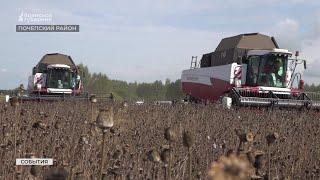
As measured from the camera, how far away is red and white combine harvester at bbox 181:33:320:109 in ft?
62.4

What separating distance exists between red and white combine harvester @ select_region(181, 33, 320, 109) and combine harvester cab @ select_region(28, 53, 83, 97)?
715cm

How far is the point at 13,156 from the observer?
392 cm

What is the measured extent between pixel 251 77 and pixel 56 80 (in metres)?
12.1

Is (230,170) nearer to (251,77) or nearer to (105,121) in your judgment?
(105,121)

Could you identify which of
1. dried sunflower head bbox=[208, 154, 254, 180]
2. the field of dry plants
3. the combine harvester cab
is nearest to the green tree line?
the combine harvester cab

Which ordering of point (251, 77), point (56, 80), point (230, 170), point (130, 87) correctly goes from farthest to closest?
point (130, 87)
point (56, 80)
point (251, 77)
point (230, 170)

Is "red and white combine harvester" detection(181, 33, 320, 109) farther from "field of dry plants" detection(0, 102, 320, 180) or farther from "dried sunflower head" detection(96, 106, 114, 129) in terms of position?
"dried sunflower head" detection(96, 106, 114, 129)

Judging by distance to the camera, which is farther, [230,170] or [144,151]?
[144,151]

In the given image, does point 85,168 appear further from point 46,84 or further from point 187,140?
point 46,84

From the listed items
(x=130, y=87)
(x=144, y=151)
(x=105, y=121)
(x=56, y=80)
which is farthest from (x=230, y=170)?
(x=130, y=87)

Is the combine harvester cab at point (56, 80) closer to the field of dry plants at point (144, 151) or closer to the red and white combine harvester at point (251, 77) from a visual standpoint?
the red and white combine harvester at point (251, 77)

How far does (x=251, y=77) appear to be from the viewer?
2269cm

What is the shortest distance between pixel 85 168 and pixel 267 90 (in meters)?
18.3

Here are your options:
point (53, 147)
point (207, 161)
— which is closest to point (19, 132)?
point (53, 147)
